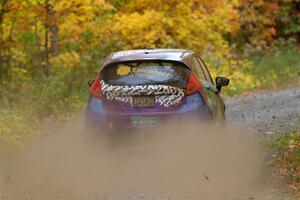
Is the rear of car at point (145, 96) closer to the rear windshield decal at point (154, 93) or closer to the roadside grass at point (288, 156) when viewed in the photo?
the rear windshield decal at point (154, 93)

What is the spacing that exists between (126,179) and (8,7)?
9.35 m

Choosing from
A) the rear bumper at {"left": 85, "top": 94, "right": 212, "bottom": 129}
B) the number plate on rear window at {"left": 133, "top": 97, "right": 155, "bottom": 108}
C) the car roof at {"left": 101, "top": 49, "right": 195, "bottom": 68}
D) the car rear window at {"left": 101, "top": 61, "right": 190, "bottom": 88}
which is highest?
the car roof at {"left": 101, "top": 49, "right": 195, "bottom": 68}

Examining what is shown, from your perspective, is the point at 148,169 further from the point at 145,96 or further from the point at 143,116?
the point at 145,96

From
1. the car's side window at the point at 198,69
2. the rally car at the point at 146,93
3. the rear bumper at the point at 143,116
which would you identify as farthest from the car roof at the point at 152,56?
the rear bumper at the point at 143,116

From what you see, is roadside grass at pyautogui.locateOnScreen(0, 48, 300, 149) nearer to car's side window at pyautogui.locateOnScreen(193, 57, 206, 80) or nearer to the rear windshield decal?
the rear windshield decal

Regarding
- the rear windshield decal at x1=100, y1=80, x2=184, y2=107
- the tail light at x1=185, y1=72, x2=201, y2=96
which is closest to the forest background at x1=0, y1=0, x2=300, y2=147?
the rear windshield decal at x1=100, y1=80, x2=184, y2=107

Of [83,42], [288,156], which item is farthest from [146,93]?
[83,42]

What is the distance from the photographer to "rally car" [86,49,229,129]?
9.12m

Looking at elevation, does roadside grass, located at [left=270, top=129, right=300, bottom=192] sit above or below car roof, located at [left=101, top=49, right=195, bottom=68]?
below

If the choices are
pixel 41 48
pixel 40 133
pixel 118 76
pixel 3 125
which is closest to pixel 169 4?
pixel 41 48

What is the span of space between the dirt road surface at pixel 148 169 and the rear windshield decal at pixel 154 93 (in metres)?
0.34

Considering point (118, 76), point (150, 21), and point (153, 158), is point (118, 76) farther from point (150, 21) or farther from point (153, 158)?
point (150, 21)

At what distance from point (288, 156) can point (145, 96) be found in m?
2.39

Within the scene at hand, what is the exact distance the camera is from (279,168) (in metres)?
9.31
